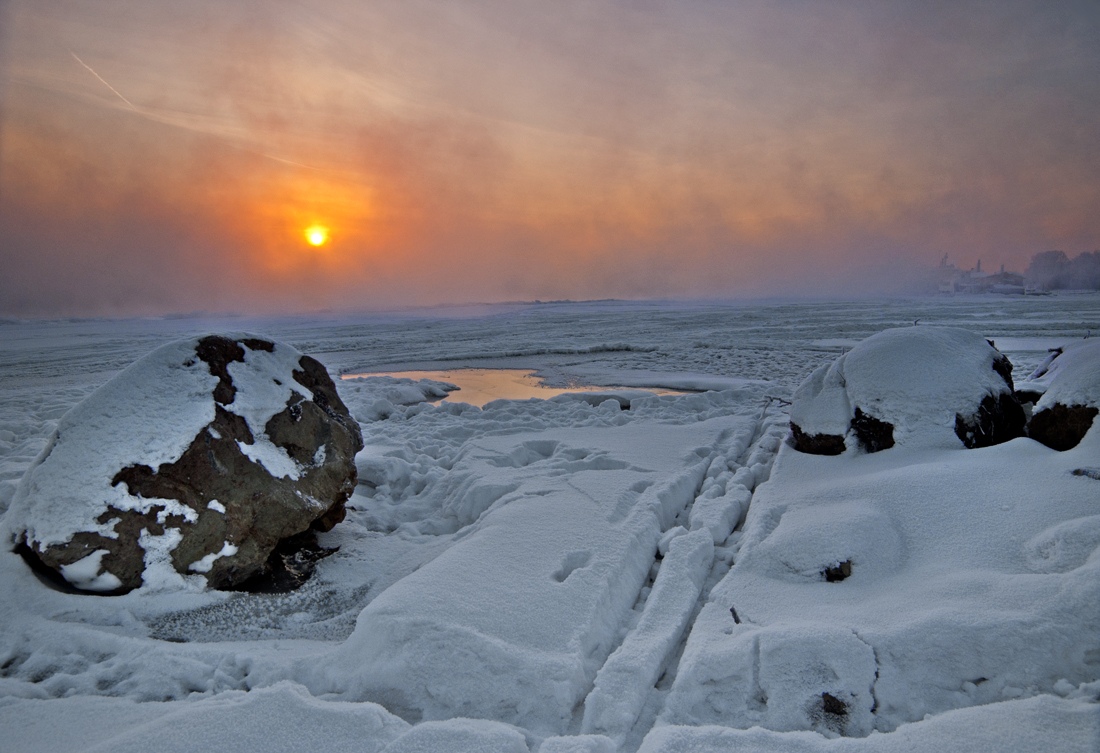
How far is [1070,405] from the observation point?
12.1ft

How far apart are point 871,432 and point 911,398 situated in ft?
1.22

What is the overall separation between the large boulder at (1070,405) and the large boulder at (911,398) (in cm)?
34

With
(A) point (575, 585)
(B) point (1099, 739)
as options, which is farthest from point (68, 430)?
(B) point (1099, 739)

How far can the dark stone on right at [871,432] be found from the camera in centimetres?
430

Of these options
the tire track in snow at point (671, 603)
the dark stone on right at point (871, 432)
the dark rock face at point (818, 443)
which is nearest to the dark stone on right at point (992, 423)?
the dark stone on right at point (871, 432)

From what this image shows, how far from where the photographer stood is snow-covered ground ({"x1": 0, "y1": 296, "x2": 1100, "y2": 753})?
1.97 meters

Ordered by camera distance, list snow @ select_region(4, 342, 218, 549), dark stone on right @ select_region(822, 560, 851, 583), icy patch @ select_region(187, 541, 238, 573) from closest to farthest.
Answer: dark stone on right @ select_region(822, 560, 851, 583)
snow @ select_region(4, 342, 218, 549)
icy patch @ select_region(187, 541, 238, 573)

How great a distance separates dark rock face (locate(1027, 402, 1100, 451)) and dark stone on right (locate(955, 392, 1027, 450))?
0.25 meters

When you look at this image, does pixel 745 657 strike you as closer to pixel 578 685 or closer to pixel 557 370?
pixel 578 685

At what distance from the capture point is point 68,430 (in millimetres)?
3465

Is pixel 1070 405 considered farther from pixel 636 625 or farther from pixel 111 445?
pixel 111 445

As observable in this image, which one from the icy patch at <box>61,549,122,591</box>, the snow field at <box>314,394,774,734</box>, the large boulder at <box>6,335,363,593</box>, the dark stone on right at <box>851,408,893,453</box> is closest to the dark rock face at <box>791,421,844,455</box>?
the dark stone on right at <box>851,408,893,453</box>

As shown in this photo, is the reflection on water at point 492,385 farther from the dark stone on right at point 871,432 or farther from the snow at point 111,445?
the snow at point 111,445

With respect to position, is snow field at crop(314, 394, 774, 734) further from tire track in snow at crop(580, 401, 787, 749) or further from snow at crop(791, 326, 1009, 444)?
snow at crop(791, 326, 1009, 444)
